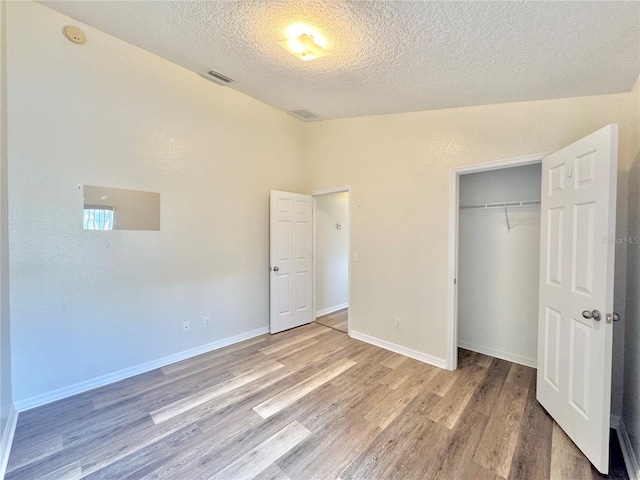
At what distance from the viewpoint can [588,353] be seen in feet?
5.60

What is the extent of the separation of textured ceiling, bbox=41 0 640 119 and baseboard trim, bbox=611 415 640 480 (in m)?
2.40

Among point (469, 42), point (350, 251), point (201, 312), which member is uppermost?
point (469, 42)

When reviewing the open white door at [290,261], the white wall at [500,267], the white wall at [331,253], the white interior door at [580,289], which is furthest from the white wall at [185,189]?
the white wall at [331,253]

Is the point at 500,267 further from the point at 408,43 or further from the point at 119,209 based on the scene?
the point at 119,209

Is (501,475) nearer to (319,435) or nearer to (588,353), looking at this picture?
(588,353)

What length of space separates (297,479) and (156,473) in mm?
850

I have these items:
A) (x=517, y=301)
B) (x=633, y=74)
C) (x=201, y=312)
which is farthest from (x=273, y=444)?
(x=633, y=74)

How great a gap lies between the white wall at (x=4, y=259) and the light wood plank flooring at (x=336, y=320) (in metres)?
3.29

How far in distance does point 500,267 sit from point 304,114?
3.14 metres

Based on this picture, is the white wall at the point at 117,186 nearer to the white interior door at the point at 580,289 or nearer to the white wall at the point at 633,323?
the white interior door at the point at 580,289

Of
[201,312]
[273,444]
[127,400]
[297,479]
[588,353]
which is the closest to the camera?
[297,479]

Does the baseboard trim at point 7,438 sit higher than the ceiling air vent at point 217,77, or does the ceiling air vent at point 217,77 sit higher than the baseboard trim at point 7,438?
the ceiling air vent at point 217,77

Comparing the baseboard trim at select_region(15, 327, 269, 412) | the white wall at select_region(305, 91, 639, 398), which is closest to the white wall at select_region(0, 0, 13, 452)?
the baseboard trim at select_region(15, 327, 269, 412)

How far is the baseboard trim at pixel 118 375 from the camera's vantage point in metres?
2.23
